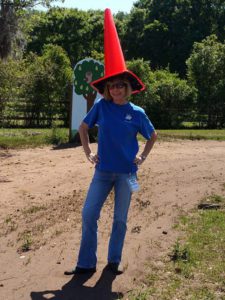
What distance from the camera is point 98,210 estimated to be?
4.65 metres

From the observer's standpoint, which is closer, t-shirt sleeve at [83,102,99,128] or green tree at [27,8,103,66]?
t-shirt sleeve at [83,102,99,128]

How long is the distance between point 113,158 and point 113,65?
2.69ft

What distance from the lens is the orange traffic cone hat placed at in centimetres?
460

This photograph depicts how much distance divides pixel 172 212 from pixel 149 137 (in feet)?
8.16

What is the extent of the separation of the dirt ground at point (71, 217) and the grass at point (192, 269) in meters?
0.14

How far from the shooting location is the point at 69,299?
4242 millimetres

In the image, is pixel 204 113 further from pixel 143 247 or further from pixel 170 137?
pixel 143 247

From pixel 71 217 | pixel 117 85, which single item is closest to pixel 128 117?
pixel 117 85

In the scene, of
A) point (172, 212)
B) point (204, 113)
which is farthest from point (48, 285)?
point (204, 113)

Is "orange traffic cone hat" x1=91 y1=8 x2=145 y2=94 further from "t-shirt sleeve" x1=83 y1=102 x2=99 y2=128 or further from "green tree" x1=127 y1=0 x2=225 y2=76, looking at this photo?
"green tree" x1=127 y1=0 x2=225 y2=76

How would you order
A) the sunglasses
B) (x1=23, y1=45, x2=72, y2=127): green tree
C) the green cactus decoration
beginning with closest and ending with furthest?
the sunglasses → the green cactus decoration → (x1=23, y1=45, x2=72, y2=127): green tree

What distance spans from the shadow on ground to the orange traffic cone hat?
1.69 m

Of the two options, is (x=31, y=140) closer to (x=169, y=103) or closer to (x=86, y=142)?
(x=86, y=142)

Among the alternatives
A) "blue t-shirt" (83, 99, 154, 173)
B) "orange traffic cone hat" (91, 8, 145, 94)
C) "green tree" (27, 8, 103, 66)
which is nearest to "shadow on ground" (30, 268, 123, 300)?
"blue t-shirt" (83, 99, 154, 173)
